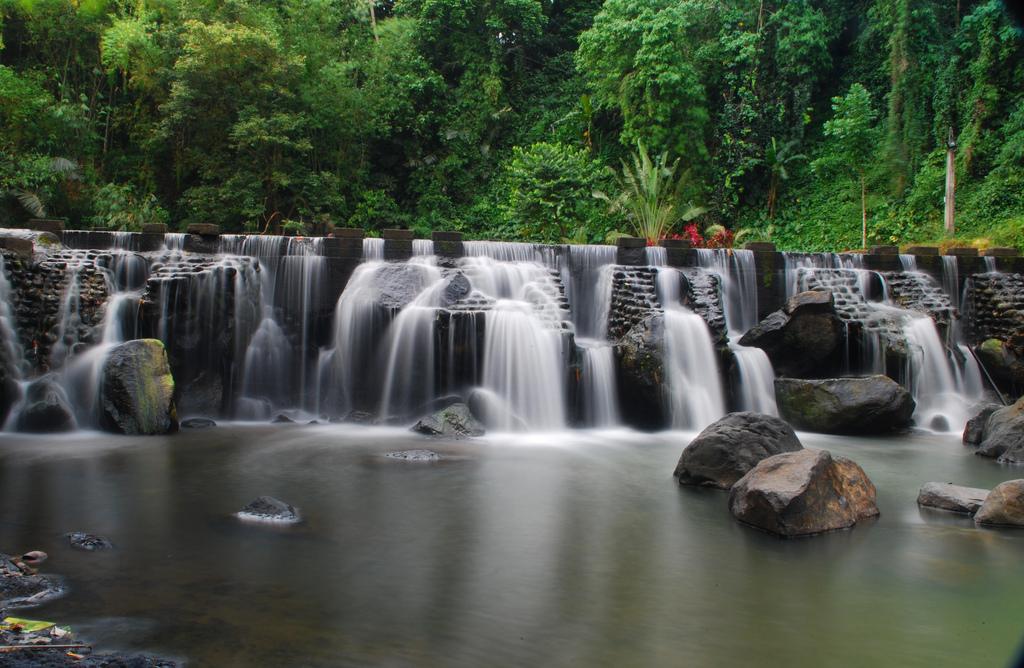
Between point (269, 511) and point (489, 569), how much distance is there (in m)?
2.13

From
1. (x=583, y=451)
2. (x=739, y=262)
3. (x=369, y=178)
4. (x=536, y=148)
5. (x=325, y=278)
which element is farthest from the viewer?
(x=369, y=178)

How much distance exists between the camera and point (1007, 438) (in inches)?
367

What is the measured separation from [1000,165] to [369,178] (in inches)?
737

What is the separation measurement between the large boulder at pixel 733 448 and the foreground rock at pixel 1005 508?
1.69 meters

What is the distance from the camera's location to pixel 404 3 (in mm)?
27688

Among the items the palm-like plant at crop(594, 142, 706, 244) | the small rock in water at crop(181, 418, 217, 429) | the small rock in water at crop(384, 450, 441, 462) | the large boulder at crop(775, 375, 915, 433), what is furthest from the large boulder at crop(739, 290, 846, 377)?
the small rock in water at crop(181, 418, 217, 429)

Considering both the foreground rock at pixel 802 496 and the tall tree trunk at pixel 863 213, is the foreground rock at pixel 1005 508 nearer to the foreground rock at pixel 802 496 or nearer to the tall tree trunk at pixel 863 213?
the foreground rock at pixel 802 496

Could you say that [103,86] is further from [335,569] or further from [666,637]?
[666,637]

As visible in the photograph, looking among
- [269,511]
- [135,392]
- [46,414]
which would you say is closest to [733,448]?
[269,511]

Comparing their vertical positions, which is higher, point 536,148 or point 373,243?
point 536,148

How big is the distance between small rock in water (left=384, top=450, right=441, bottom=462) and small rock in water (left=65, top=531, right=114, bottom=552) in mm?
3792

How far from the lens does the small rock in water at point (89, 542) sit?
5266 mm

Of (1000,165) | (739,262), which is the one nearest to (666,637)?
(739,262)

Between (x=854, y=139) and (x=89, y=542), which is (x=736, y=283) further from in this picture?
(x=89, y=542)
